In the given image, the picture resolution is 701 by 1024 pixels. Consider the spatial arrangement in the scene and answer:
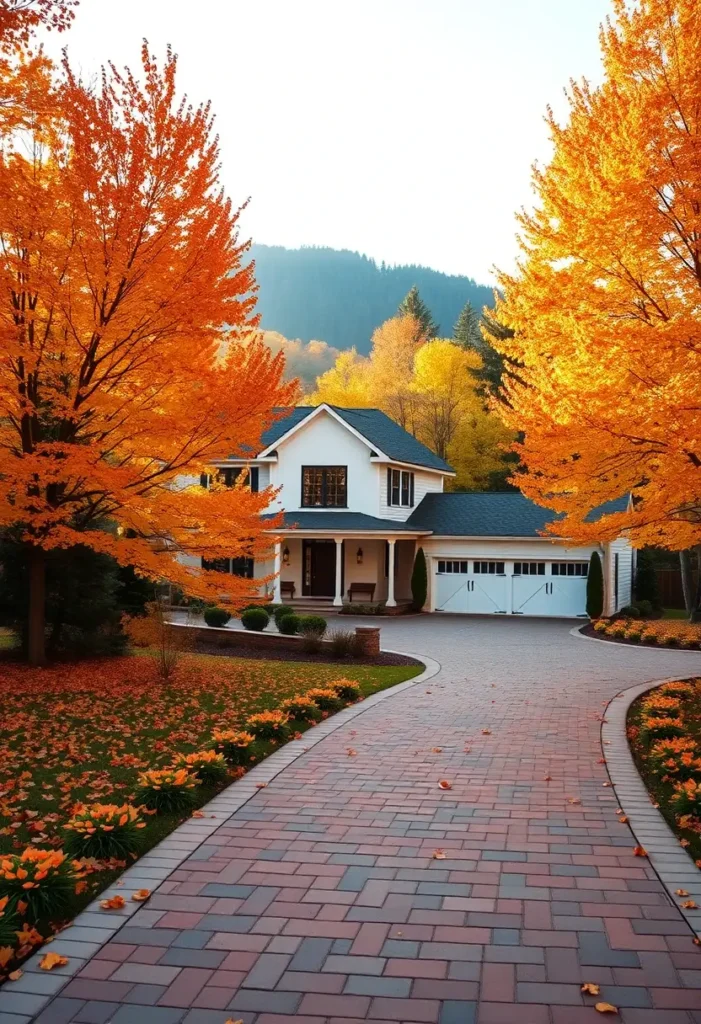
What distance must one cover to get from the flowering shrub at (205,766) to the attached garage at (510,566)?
22077 millimetres

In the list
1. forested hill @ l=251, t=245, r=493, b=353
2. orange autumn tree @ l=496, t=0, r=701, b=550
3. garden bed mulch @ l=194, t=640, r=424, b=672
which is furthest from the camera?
forested hill @ l=251, t=245, r=493, b=353

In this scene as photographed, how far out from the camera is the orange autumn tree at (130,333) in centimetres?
1023

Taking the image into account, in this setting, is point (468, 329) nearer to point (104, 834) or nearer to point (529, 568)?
point (529, 568)

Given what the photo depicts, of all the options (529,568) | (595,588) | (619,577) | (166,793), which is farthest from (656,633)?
(166,793)

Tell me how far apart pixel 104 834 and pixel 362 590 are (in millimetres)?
25386

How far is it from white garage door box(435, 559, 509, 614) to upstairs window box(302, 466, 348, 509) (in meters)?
4.44

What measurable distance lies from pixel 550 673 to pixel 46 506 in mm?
9404

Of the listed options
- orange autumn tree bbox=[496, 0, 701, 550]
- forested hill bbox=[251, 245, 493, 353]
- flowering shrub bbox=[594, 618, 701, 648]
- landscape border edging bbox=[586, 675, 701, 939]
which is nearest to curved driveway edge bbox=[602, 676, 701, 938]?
landscape border edging bbox=[586, 675, 701, 939]

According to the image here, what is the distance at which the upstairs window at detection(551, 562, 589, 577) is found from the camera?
1135 inches

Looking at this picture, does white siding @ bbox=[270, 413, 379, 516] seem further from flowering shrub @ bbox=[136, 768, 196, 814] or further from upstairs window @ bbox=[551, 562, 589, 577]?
flowering shrub @ bbox=[136, 768, 196, 814]

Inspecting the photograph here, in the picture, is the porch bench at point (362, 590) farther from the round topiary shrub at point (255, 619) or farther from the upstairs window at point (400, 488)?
the round topiary shrub at point (255, 619)

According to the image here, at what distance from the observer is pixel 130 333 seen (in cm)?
1101

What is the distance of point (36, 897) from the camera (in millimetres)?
4680

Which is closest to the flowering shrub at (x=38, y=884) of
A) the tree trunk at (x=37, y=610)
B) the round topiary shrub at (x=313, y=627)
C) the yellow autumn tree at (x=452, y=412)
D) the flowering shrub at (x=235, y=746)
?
the flowering shrub at (x=235, y=746)
